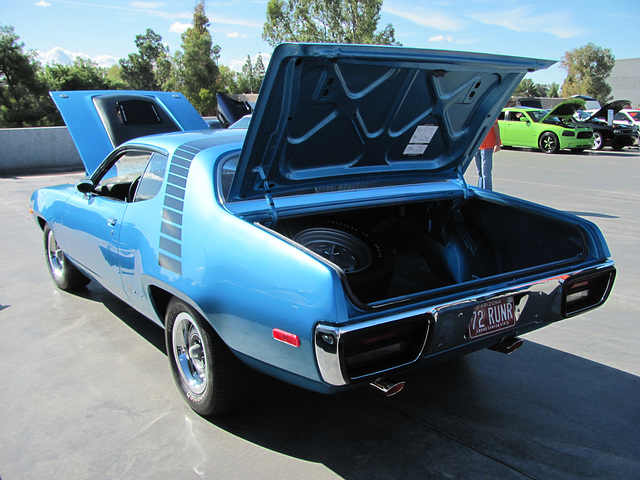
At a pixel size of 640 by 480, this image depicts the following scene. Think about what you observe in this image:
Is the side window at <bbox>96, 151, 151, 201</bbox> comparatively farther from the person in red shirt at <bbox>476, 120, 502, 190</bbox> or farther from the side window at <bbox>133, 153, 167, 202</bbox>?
the person in red shirt at <bbox>476, 120, 502, 190</bbox>

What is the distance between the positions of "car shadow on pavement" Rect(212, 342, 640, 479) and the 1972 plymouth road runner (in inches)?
14.0

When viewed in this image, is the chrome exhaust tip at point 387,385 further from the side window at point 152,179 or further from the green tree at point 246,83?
the green tree at point 246,83

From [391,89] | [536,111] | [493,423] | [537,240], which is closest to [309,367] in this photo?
[493,423]

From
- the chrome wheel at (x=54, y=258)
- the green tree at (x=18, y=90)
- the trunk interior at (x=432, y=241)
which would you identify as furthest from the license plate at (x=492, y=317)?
the green tree at (x=18, y=90)

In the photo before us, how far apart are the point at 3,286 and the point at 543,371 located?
4690 millimetres

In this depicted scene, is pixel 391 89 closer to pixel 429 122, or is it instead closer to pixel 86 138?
pixel 429 122

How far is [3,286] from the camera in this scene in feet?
16.6

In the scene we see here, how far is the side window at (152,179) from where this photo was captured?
3.22 meters

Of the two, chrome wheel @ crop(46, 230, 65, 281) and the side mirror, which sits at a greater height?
the side mirror

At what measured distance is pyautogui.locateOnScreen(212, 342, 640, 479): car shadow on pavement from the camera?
2479mm

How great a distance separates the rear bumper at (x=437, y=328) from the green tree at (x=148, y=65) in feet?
180

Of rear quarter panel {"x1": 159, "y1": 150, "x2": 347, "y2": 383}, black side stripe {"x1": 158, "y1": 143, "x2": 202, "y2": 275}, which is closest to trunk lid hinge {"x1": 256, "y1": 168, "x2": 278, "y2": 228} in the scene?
rear quarter panel {"x1": 159, "y1": 150, "x2": 347, "y2": 383}

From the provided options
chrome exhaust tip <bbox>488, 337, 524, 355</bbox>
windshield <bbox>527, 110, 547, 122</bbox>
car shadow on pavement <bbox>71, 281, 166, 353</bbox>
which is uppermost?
windshield <bbox>527, 110, 547, 122</bbox>

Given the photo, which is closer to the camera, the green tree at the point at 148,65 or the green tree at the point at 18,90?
the green tree at the point at 18,90
